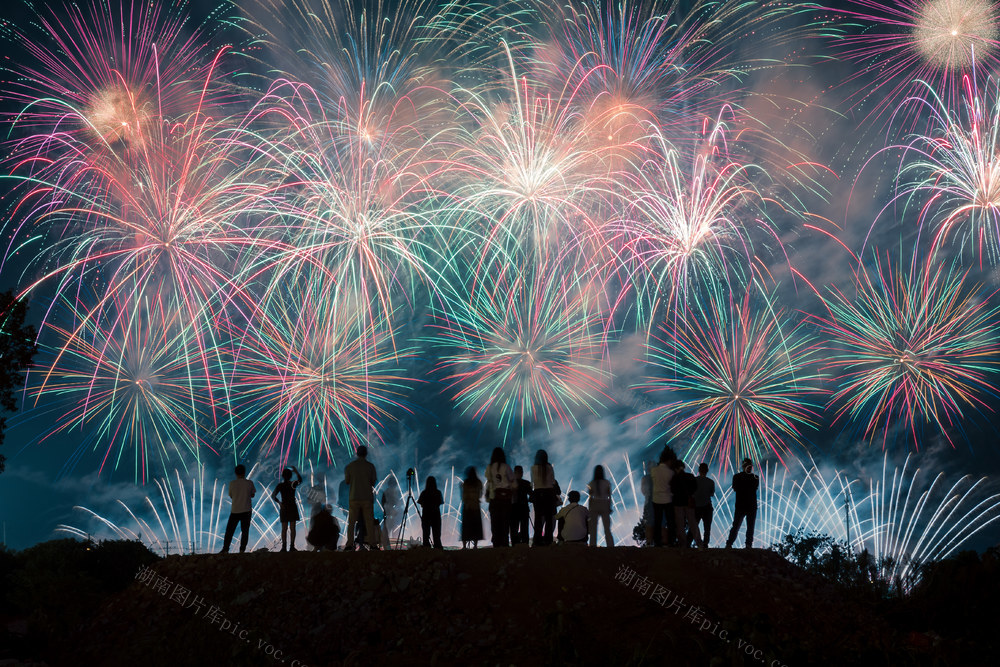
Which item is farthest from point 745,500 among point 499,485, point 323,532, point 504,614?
point 323,532

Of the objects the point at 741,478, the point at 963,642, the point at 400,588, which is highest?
the point at 741,478

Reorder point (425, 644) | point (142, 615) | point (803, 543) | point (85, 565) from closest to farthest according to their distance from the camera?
1. point (425, 644)
2. point (142, 615)
3. point (85, 565)
4. point (803, 543)

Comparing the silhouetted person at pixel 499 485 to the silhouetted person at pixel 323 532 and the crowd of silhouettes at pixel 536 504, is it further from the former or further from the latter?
the silhouetted person at pixel 323 532

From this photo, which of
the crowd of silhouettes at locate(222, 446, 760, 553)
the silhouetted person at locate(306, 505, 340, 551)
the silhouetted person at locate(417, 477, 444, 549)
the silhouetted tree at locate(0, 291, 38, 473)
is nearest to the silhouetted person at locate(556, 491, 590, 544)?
the crowd of silhouettes at locate(222, 446, 760, 553)

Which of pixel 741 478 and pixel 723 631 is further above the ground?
pixel 741 478

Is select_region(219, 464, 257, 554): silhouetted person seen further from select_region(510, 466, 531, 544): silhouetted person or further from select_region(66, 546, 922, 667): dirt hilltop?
select_region(510, 466, 531, 544): silhouetted person

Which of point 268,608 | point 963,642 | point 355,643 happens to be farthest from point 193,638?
point 963,642

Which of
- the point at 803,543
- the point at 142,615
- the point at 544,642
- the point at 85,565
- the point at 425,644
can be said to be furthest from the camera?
the point at 803,543

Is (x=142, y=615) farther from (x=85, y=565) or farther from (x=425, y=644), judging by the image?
(x=425, y=644)

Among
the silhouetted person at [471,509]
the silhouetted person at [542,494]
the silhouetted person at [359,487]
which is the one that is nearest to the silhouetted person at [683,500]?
the silhouetted person at [542,494]
